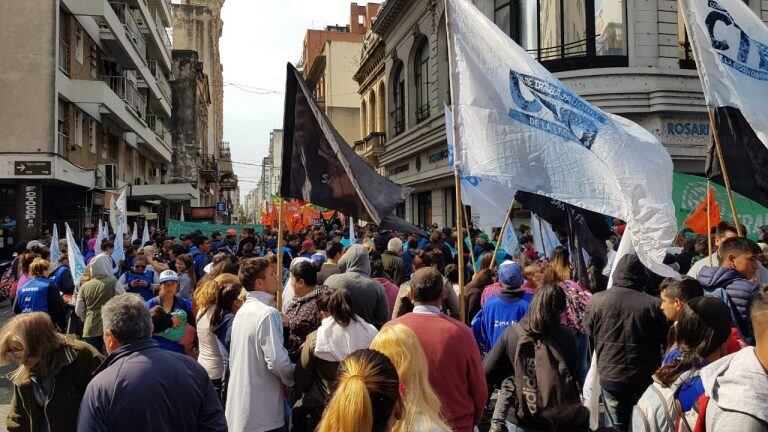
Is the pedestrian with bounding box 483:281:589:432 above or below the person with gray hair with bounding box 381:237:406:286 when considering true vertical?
below

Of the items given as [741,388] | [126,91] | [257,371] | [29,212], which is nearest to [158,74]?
[126,91]

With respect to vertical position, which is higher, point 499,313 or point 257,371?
point 499,313

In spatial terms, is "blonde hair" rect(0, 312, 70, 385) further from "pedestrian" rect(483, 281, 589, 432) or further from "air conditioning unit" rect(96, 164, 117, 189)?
"air conditioning unit" rect(96, 164, 117, 189)

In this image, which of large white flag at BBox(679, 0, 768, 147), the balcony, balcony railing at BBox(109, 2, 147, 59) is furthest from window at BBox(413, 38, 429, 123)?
large white flag at BBox(679, 0, 768, 147)

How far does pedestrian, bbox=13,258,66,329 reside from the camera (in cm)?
702

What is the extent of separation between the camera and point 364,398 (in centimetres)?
205

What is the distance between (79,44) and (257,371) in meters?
23.0

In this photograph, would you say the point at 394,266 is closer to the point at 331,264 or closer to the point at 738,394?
the point at 331,264

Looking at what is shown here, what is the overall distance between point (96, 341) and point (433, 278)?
4764 millimetres

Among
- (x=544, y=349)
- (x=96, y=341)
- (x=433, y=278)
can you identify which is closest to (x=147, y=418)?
(x=433, y=278)

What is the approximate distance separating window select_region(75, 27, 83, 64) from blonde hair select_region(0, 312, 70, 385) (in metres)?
22.1

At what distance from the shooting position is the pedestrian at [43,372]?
11.6 ft

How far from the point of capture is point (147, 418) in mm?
2869

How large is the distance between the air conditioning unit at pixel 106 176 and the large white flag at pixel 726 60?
2233 centimetres
